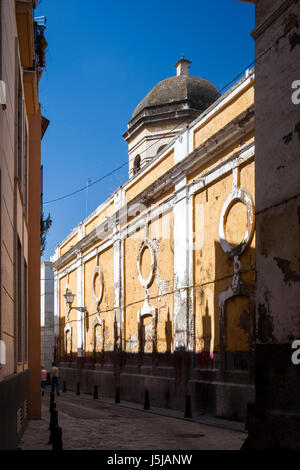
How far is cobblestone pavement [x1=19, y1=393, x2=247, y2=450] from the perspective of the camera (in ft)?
35.2

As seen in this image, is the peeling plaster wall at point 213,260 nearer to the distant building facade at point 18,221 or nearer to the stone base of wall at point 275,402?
the distant building facade at point 18,221

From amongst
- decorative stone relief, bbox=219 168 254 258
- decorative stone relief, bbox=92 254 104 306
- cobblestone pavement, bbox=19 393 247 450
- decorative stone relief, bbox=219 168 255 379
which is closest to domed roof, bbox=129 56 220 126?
decorative stone relief, bbox=92 254 104 306

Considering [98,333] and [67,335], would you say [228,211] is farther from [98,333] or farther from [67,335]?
[67,335]

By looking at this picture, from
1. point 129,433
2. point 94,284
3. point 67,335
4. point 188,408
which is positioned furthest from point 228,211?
point 67,335

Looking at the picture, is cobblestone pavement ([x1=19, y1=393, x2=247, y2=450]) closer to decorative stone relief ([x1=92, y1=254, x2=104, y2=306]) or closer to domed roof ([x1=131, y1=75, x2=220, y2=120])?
decorative stone relief ([x1=92, y1=254, x2=104, y2=306])

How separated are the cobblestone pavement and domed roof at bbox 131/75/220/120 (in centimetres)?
1523

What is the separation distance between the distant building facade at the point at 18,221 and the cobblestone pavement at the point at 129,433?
56cm

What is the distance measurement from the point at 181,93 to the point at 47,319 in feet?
66.0

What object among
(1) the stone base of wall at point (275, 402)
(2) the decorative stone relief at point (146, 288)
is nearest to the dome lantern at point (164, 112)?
(2) the decorative stone relief at point (146, 288)

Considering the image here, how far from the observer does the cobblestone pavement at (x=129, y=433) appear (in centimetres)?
1073

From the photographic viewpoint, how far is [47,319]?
4216 cm

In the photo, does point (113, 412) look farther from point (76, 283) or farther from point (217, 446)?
point (76, 283)
